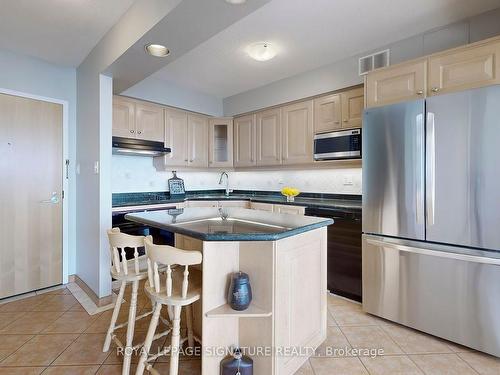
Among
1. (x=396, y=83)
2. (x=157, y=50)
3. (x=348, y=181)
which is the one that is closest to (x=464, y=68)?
(x=396, y=83)

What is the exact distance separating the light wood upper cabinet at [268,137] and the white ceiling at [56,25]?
2.24 m

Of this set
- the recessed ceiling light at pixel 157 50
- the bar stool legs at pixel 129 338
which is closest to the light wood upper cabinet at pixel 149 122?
the recessed ceiling light at pixel 157 50

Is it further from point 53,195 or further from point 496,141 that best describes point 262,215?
point 53,195

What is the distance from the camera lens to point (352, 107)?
9.89 ft

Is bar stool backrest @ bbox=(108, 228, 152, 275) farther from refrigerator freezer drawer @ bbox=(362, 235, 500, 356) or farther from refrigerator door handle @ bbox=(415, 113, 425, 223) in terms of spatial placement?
refrigerator door handle @ bbox=(415, 113, 425, 223)

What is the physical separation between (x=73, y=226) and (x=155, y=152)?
1.29 metres

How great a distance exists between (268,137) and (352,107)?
50.6 inches

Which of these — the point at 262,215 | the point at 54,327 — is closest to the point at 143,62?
the point at 262,215

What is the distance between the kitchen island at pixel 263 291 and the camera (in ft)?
4.60

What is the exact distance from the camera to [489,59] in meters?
1.80

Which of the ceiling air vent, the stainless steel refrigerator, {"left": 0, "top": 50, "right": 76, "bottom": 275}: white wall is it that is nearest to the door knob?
{"left": 0, "top": 50, "right": 76, "bottom": 275}: white wall

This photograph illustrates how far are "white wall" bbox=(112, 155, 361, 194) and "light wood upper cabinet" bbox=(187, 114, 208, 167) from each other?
39cm

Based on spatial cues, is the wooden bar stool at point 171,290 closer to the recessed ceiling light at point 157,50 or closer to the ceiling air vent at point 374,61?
the recessed ceiling light at point 157,50

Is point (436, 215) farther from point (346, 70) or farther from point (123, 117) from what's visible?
point (123, 117)
